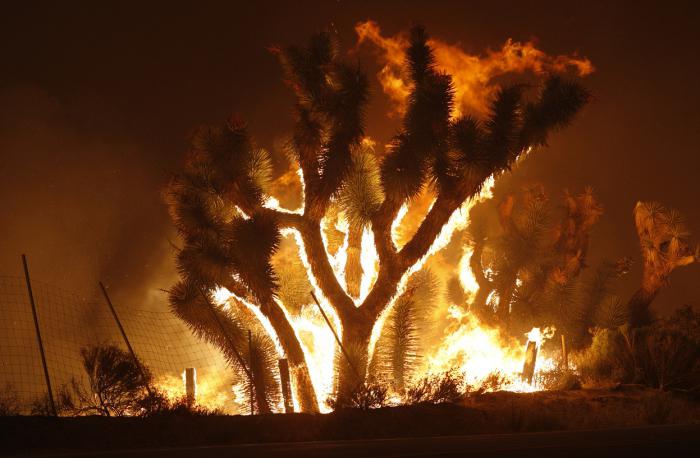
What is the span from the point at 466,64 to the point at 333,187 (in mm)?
7114

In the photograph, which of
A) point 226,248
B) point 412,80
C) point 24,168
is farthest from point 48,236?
point 412,80

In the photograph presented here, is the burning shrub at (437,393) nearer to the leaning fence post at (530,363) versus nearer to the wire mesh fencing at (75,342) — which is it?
the leaning fence post at (530,363)

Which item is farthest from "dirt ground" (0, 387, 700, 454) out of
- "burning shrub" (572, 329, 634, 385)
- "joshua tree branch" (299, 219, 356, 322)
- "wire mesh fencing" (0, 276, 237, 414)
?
"wire mesh fencing" (0, 276, 237, 414)

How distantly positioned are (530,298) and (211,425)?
11.2m

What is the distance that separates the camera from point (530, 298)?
711 inches

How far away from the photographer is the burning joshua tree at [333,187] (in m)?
12.6

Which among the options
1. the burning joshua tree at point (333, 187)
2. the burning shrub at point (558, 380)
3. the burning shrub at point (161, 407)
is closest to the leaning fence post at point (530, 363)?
the burning shrub at point (558, 380)

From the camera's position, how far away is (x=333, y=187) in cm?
1310

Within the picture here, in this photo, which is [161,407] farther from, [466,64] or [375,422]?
[466,64]

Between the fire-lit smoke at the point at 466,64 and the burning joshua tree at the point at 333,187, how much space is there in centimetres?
469

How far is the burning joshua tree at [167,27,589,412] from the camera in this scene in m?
12.6

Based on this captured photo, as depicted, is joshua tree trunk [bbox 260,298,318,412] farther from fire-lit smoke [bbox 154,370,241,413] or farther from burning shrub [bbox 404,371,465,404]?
burning shrub [bbox 404,371,465,404]

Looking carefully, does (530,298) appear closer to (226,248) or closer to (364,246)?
(364,246)

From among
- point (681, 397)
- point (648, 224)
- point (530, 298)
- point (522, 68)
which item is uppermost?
point (522, 68)
